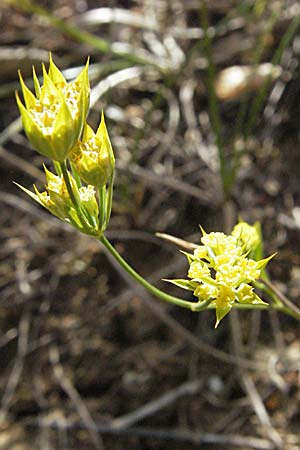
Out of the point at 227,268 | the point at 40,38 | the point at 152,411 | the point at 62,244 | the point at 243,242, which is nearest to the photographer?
the point at 227,268

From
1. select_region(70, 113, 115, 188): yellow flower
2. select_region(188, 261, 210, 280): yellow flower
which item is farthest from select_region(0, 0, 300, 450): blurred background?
select_region(188, 261, 210, 280): yellow flower

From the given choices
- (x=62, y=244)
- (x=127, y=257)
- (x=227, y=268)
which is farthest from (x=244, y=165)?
(x=227, y=268)

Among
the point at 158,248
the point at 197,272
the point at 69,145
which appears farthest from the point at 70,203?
the point at 158,248

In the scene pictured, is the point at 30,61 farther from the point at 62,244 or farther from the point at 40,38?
the point at 62,244

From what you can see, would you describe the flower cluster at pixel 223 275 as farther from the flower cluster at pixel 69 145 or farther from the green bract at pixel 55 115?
the green bract at pixel 55 115

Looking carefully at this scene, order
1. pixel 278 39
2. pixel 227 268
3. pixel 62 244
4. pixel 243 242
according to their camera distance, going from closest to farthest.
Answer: pixel 227 268, pixel 243 242, pixel 62 244, pixel 278 39

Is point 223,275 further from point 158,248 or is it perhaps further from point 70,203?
point 158,248

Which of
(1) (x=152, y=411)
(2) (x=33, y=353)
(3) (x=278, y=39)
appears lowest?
(1) (x=152, y=411)
